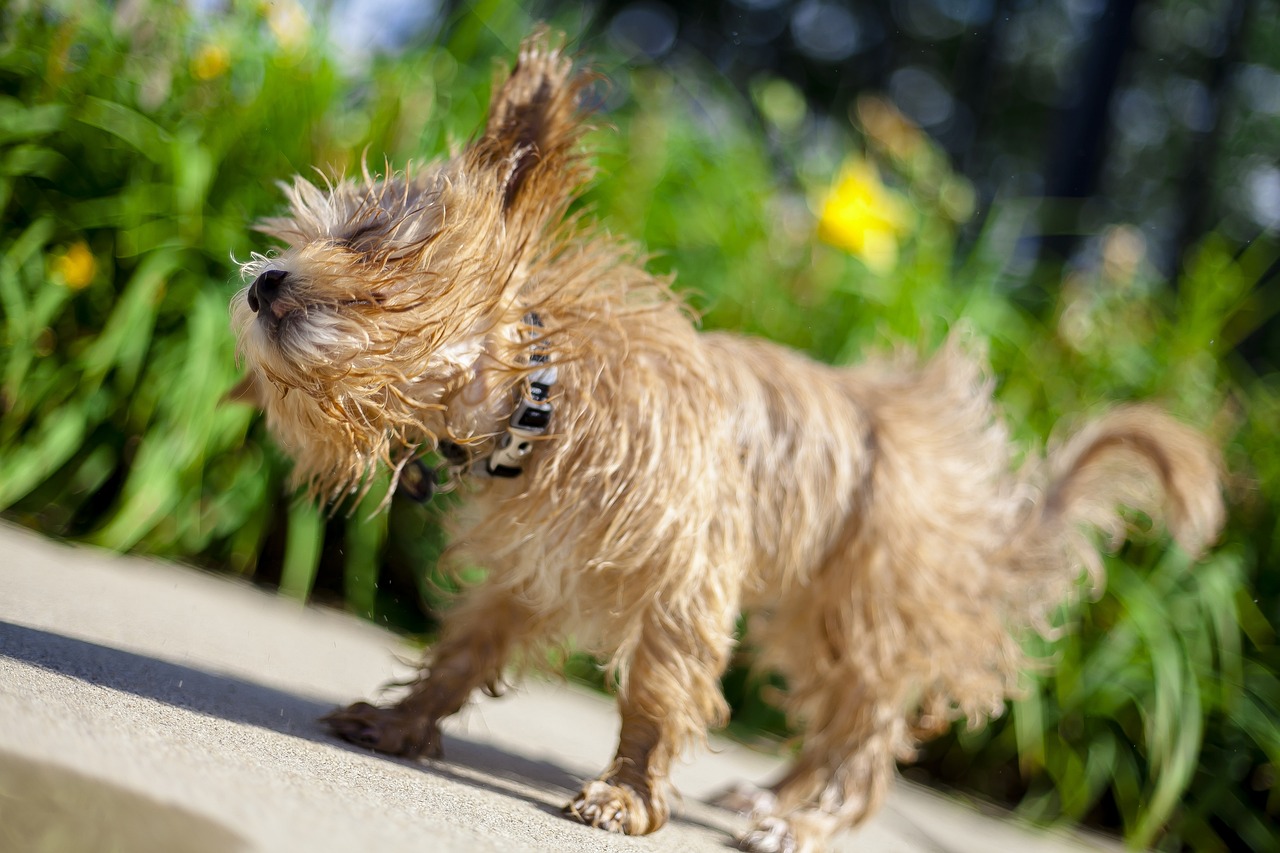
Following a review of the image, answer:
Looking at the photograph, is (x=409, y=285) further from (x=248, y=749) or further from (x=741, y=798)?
(x=741, y=798)

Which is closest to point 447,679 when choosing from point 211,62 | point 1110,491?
point 1110,491

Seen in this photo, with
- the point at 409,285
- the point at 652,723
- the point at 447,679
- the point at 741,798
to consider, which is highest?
the point at 409,285

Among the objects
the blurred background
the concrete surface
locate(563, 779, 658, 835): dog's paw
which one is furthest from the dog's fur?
the blurred background

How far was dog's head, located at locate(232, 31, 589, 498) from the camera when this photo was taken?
2479 mm

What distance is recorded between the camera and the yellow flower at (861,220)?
5941 mm

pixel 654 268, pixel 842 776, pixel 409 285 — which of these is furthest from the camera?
pixel 654 268

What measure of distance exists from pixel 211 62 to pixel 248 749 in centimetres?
366

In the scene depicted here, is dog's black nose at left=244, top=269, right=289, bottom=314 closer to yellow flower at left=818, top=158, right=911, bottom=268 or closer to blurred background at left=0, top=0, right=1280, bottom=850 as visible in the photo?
blurred background at left=0, top=0, right=1280, bottom=850

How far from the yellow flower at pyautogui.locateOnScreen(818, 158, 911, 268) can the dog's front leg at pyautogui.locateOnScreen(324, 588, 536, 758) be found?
130 inches

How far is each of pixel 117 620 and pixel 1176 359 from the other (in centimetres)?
496

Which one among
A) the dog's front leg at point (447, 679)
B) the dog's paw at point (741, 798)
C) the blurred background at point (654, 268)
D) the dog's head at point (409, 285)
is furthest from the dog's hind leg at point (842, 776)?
the dog's head at point (409, 285)

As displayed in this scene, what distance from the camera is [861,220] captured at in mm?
5965

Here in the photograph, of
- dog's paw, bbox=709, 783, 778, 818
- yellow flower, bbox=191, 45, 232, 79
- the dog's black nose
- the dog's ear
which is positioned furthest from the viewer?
yellow flower, bbox=191, 45, 232, 79

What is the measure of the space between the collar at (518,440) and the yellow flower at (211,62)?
308 centimetres
